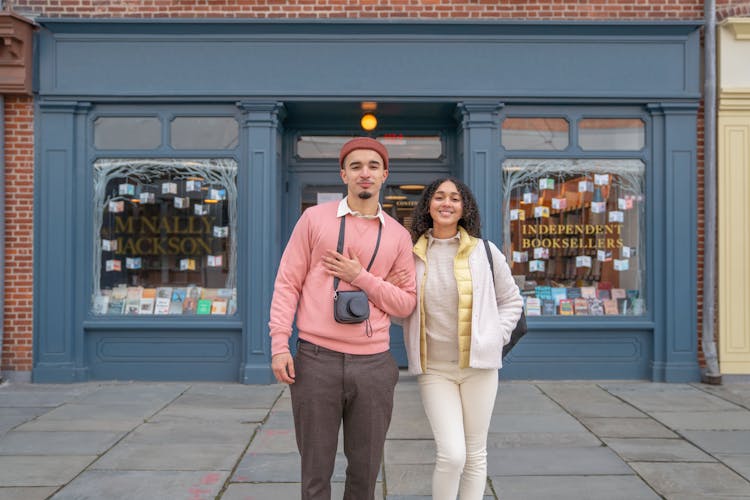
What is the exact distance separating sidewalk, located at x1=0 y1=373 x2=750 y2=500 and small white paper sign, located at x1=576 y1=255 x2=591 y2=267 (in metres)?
1.50

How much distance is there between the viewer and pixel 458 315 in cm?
355

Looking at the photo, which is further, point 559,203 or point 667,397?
point 559,203

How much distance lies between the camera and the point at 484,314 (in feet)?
11.6

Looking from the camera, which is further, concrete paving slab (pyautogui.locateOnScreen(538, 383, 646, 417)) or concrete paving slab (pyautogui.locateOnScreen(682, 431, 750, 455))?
concrete paving slab (pyautogui.locateOnScreen(538, 383, 646, 417))

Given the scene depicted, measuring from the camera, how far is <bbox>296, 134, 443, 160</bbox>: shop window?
9.29m

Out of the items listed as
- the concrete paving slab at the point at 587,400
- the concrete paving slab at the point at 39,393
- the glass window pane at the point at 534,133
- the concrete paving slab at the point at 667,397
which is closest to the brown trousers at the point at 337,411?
the concrete paving slab at the point at 587,400

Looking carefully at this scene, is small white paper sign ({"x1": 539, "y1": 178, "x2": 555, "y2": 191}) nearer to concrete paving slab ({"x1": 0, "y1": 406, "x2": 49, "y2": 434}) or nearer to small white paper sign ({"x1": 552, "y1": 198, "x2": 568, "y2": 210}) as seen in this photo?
small white paper sign ({"x1": 552, "y1": 198, "x2": 568, "y2": 210})

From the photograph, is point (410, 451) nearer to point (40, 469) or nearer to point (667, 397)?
point (40, 469)

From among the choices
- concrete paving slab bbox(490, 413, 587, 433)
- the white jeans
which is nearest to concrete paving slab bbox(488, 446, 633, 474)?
concrete paving slab bbox(490, 413, 587, 433)

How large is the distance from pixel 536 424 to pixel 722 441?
4.83 feet

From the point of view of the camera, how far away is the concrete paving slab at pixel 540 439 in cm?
567

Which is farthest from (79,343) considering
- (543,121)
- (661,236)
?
(661,236)

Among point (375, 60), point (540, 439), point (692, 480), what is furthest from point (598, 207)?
point (692, 480)

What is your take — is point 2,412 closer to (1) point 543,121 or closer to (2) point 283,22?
(2) point 283,22
